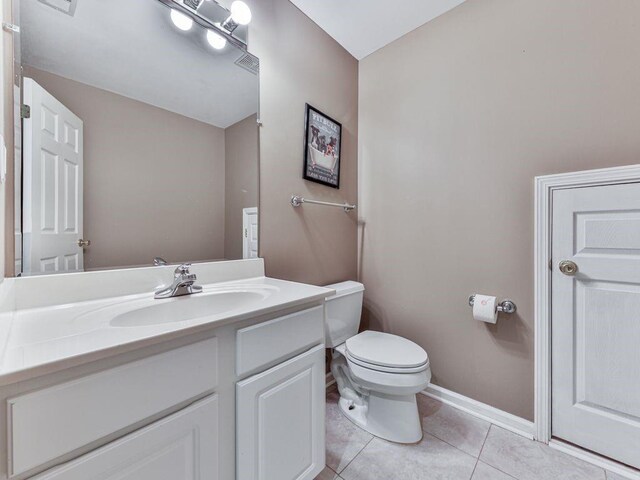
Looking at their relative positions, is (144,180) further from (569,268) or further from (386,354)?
(569,268)

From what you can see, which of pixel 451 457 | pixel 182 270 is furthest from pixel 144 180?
pixel 451 457

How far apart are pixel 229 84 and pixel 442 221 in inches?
54.5

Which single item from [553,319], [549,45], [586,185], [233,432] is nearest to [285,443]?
[233,432]

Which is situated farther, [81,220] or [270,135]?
[270,135]

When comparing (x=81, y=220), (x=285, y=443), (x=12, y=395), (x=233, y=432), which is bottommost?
(x=285, y=443)

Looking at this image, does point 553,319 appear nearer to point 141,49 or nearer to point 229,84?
point 229,84

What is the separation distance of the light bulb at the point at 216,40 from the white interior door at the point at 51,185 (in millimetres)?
682

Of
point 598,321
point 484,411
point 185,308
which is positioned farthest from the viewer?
point 484,411

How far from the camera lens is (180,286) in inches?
40.0

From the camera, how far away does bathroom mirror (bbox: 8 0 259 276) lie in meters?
0.88

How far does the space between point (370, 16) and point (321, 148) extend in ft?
2.74

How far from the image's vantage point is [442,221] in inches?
64.2

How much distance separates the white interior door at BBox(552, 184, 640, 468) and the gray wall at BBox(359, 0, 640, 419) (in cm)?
12

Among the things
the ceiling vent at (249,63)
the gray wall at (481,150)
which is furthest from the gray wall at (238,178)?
the gray wall at (481,150)
